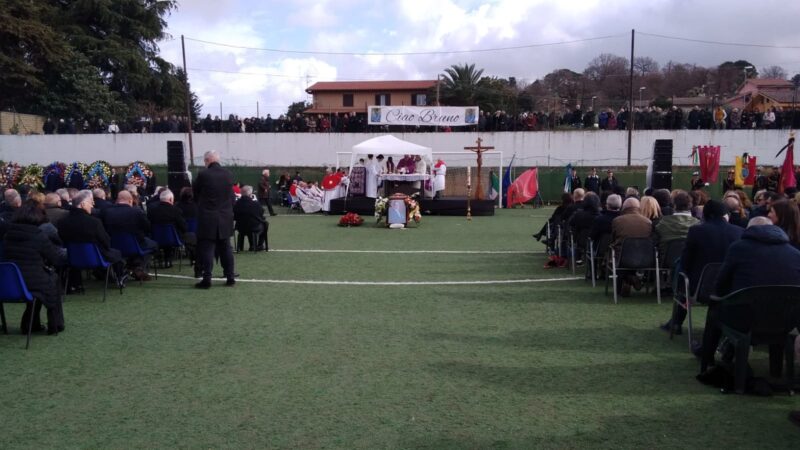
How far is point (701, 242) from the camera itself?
6.55 meters

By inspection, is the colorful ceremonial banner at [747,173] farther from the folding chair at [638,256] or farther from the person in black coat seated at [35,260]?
the person in black coat seated at [35,260]

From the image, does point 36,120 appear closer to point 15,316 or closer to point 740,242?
point 15,316

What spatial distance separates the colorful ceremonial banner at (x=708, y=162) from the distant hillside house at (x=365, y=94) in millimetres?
47463

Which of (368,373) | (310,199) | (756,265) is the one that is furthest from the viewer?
(310,199)

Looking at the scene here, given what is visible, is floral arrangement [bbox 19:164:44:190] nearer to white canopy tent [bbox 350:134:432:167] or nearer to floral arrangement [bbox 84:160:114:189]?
floral arrangement [bbox 84:160:114:189]

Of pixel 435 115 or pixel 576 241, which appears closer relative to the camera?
pixel 576 241

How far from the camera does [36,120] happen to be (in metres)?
42.4

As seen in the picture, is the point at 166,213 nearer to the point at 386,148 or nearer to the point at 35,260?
the point at 35,260

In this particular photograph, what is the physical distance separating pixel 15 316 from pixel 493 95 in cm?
5704

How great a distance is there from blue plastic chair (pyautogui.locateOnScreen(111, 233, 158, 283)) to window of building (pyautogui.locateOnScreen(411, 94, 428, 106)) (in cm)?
5737

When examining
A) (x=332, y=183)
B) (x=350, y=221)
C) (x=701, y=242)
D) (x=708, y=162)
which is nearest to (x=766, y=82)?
(x=708, y=162)

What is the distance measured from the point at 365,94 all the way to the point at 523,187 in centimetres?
4604

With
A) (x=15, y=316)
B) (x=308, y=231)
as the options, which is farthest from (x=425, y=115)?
(x=15, y=316)

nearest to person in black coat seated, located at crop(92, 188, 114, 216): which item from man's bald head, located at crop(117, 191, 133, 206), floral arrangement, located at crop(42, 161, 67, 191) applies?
man's bald head, located at crop(117, 191, 133, 206)
